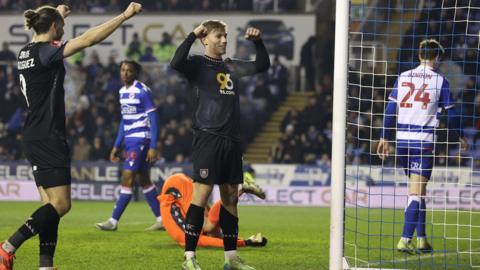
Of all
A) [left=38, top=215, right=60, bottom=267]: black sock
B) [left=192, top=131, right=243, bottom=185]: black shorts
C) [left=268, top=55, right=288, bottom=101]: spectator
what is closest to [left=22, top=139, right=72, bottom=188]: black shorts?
[left=38, top=215, right=60, bottom=267]: black sock

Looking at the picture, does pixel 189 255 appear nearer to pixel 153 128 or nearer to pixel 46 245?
pixel 46 245

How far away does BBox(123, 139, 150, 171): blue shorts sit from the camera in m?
11.9

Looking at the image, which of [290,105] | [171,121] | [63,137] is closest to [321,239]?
[63,137]

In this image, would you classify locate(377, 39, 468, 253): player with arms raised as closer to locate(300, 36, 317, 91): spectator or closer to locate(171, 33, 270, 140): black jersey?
locate(171, 33, 270, 140): black jersey

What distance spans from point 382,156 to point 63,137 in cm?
353

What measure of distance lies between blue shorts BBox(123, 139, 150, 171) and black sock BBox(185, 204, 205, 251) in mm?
4387

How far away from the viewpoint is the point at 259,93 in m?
24.0

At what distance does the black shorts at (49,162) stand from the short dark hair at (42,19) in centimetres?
83

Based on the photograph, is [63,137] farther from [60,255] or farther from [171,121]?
[171,121]

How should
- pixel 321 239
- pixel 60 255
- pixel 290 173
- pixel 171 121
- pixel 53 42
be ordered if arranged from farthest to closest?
pixel 171 121 < pixel 290 173 < pixel 321 239 < pixel 60 255 < pixel 53 42

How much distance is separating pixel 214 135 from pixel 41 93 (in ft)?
4.73

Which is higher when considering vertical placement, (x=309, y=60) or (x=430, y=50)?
(x=430, y=50)

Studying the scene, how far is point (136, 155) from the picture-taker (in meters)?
11.9

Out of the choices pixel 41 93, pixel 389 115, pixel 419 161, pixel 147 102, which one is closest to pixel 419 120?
pixel 389 115
